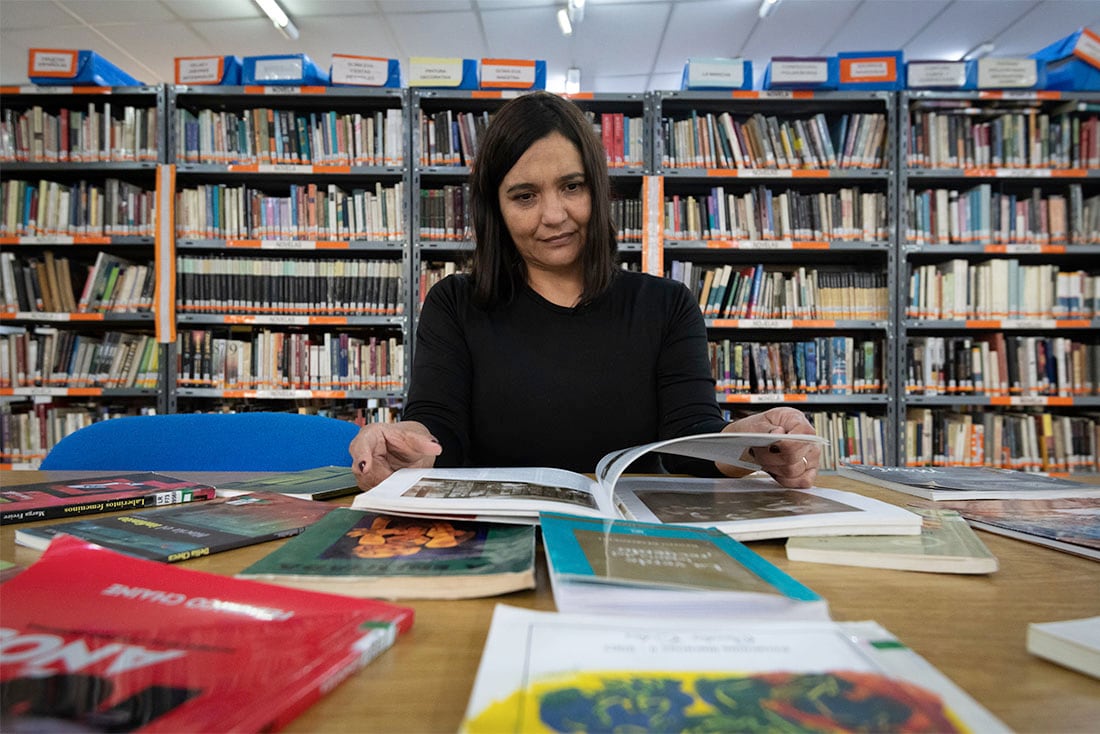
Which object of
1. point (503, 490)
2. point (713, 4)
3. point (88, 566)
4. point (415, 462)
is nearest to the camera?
point (88, 566)

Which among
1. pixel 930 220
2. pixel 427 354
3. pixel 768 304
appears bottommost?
pixel 427 354

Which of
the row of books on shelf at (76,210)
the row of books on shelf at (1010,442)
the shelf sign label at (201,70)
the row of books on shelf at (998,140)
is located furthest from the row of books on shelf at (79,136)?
the row of books on shelf at (1010,442)

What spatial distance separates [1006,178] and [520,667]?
3212 mm

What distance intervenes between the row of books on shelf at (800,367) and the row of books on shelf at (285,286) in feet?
4.91

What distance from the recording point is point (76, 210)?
259cm

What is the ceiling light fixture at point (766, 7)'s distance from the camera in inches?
132

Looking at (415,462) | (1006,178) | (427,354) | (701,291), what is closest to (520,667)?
(415,462)

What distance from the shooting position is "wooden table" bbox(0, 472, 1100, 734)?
0.28 meters

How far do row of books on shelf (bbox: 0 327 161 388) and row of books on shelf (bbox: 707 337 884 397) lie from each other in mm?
2522

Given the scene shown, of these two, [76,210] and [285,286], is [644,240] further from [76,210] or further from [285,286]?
[76,210]

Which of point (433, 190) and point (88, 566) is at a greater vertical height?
point (433, 190)

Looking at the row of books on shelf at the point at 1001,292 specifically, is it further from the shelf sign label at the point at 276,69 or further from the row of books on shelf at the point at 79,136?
the row of books on shelf at the point at 79,136

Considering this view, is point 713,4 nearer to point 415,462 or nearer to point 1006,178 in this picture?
point 1006,178

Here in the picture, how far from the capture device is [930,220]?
8.52 ft
